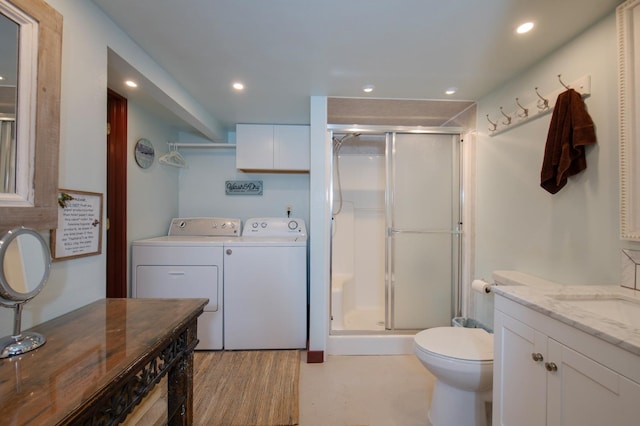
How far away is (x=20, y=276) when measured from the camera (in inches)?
30.7

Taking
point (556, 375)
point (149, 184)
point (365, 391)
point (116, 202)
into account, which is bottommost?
point (365, 391)

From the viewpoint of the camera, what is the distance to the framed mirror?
2.71 ft

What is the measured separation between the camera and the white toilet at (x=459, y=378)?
4.33ft

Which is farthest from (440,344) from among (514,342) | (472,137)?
(472,137)

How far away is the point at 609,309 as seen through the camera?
3.31ft

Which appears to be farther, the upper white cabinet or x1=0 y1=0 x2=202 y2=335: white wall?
the upper white cabinet

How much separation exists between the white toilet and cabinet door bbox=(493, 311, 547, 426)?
17 centimetres

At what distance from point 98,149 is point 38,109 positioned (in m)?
0.33

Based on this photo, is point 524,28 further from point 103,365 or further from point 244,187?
point 244,187

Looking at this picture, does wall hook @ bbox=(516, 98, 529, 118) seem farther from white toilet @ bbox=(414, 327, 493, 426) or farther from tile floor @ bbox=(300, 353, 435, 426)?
tile floor @ bbox=(300, 353, 435, 426)

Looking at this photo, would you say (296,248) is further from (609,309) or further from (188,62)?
(609,309)

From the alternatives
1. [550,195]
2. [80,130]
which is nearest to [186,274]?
[80,130]

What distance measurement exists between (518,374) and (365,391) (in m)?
1.05

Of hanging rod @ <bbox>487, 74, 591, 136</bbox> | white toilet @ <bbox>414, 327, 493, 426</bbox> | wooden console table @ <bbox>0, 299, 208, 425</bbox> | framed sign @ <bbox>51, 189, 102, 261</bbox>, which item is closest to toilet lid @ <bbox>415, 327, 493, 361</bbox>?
white toilet @ <bbox>414, 327, 493, 426</bbox>
